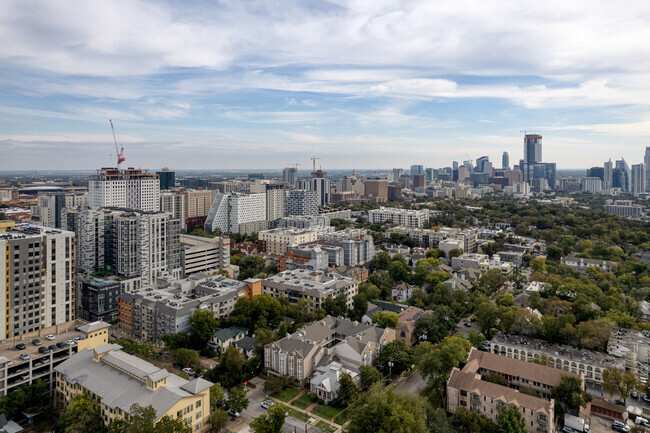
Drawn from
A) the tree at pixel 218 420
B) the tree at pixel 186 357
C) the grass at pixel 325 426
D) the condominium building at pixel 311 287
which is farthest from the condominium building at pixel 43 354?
the grass at pixel 325 426

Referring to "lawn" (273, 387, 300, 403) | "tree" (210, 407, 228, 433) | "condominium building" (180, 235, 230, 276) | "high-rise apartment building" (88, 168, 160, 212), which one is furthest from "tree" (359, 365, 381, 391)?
"high-rise apartment building" (88, 168, 160, 212)

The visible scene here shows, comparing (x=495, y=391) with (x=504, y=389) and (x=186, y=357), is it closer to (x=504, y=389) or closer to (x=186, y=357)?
(x=504, y=389)

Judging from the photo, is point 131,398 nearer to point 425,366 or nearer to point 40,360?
point 40,360

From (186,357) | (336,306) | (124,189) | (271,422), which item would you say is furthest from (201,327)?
(124,189)

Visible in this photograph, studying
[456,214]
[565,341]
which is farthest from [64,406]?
[456,214]

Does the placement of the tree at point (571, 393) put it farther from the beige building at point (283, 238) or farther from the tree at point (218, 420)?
the beige building at point (283, 238)

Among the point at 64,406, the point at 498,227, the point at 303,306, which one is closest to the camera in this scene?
the point at 64,406
